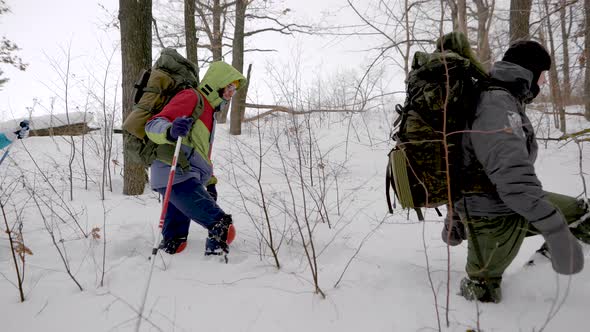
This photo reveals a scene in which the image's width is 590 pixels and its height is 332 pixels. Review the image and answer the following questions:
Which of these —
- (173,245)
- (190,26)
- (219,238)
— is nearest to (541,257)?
(219,238)

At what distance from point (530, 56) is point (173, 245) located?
2.71 meters

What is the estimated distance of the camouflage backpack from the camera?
5.01ft

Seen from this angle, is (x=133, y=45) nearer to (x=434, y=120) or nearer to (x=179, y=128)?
(x=179, y=128)

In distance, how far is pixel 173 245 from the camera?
7.90 feet

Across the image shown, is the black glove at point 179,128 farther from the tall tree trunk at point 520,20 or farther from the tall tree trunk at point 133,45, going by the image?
the tall tree trunk at point 520,20

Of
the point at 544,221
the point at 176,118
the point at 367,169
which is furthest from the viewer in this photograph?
the point at 367,169

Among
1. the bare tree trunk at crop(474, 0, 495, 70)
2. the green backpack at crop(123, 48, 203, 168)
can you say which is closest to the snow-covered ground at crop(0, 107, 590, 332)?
the green backpack at crop(123, 48, 203, 168)

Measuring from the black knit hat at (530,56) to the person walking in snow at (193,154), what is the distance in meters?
1.90

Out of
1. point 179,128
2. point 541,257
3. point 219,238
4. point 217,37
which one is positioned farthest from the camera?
point 217,37

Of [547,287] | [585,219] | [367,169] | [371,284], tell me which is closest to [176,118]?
[371,284]

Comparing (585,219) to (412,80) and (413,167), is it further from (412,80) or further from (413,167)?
(412,80)

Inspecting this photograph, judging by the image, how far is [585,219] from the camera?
5.69ft

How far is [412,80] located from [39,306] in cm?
253

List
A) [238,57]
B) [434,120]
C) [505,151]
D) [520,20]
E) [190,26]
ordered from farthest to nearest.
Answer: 1. [238,57]
2. [190,26]
3. [520,20]
4. [434,120]
5. [505,151]
